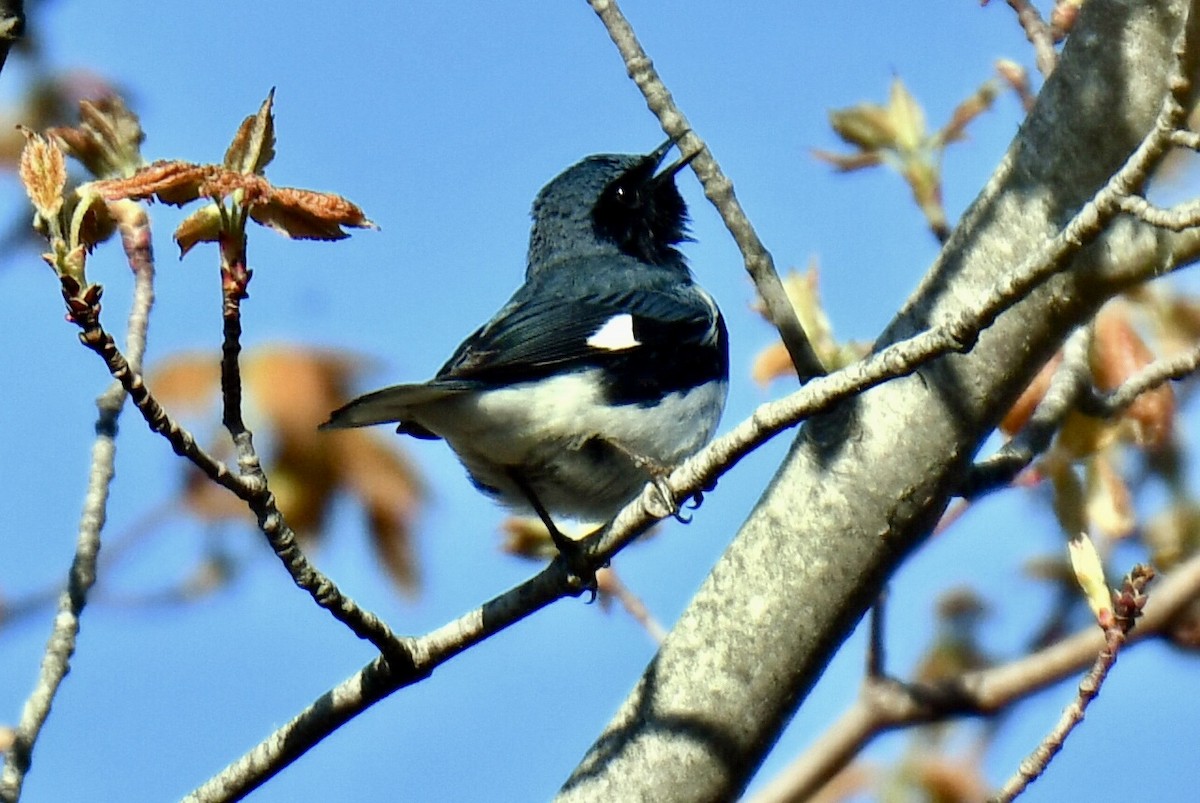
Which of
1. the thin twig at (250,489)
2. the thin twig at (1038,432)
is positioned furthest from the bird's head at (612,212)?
the thin twig at (250,489)

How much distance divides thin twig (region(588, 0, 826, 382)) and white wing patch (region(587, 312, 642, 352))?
126 cm

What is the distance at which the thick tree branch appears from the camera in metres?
2.70

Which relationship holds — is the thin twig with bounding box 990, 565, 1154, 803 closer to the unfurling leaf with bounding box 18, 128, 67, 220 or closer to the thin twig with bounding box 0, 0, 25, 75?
the unfurling leaf with bounding box 18, 128, 67, 220

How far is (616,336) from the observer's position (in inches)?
178

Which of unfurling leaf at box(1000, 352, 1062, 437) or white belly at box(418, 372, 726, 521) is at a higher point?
white belly at box(418, 372, 726, 521)

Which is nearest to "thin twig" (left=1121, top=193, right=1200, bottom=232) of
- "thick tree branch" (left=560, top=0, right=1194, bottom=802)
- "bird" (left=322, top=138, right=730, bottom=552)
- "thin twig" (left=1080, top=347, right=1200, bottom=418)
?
"thick tree branch" (left=560, top=0, right=1194, bottom=802)

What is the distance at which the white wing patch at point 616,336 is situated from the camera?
443 cm

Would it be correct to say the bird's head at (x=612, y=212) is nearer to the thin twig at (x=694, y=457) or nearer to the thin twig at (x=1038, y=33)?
the thin twig at (x=1038, y=33)

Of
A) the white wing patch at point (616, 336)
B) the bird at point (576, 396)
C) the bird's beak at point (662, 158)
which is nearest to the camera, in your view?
the bird at point (576, 396)

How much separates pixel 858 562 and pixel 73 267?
147 cm

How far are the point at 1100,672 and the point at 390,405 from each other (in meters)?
1.90

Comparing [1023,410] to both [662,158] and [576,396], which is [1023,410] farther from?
[662,158]

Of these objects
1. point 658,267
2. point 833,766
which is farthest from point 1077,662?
point 658,267

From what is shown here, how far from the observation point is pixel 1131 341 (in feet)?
12.7
